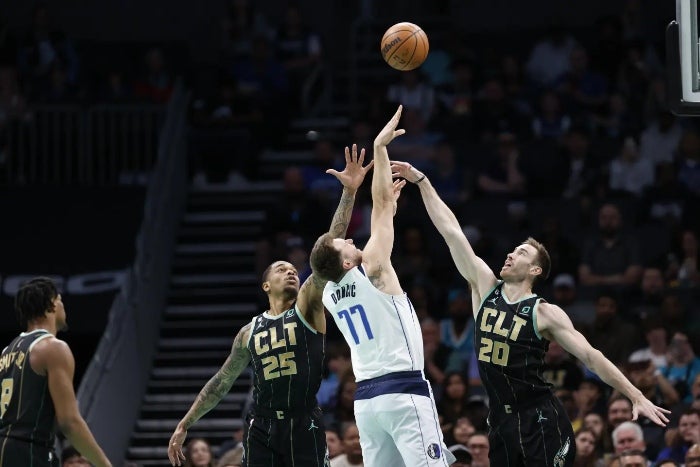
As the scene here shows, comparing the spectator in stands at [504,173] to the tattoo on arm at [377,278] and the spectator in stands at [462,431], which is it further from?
the tattoo on arm at [377,278]

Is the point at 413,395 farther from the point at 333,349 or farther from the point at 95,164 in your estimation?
the point at 95,164

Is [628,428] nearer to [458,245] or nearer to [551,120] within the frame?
[458,245]

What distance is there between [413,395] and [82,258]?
9809mm

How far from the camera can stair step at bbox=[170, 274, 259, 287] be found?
64.6 ft

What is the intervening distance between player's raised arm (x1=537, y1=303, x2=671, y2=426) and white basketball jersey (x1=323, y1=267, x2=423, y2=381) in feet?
3.11

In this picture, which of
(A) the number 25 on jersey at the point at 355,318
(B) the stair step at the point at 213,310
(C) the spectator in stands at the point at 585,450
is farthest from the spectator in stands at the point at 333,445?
(B) the stair step at the point at 213,310

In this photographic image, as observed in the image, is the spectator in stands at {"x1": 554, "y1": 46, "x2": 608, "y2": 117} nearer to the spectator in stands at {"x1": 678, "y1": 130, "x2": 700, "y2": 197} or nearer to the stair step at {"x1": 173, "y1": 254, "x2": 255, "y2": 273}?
the spectator in stands at {"x1": 678, "y1": 130, "x2": 700, "y2": 197}

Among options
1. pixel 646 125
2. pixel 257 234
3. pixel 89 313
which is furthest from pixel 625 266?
pixel 89 313

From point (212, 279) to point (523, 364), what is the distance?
10031mm

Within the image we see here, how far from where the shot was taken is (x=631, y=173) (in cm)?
1873

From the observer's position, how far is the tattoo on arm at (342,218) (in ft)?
35.7

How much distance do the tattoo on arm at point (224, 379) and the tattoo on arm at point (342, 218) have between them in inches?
40.7

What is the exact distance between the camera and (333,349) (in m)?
16.8

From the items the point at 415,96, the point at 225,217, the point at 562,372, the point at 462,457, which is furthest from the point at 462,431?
the point at 415,96
